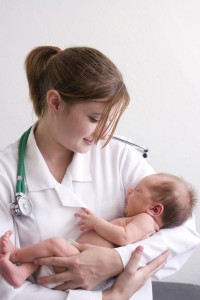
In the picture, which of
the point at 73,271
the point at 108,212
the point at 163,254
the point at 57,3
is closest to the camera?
the point at 73,271

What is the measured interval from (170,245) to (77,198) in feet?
Answer: 1.19

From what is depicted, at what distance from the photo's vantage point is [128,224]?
121 centimetres

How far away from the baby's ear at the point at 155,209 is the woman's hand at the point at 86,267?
233 millimetres

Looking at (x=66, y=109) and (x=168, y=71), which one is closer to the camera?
(x=66, y=109)

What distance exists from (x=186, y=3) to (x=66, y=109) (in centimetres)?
129

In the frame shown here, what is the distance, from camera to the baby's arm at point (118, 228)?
1176 millimetres

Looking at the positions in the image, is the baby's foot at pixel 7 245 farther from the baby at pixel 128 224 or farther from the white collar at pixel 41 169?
the white collar at pixel 41 169

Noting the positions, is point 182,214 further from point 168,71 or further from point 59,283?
point 168,71

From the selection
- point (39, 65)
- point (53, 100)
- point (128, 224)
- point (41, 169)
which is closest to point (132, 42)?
point (39, 65)

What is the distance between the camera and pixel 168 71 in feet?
6.88

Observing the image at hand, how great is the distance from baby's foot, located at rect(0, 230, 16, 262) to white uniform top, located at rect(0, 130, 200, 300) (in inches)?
2.3

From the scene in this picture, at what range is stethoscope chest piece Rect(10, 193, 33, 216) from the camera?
1.16m

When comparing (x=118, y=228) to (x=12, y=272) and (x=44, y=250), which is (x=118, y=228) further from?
(x=12, y=272)

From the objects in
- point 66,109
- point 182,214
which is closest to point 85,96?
point 66,109
